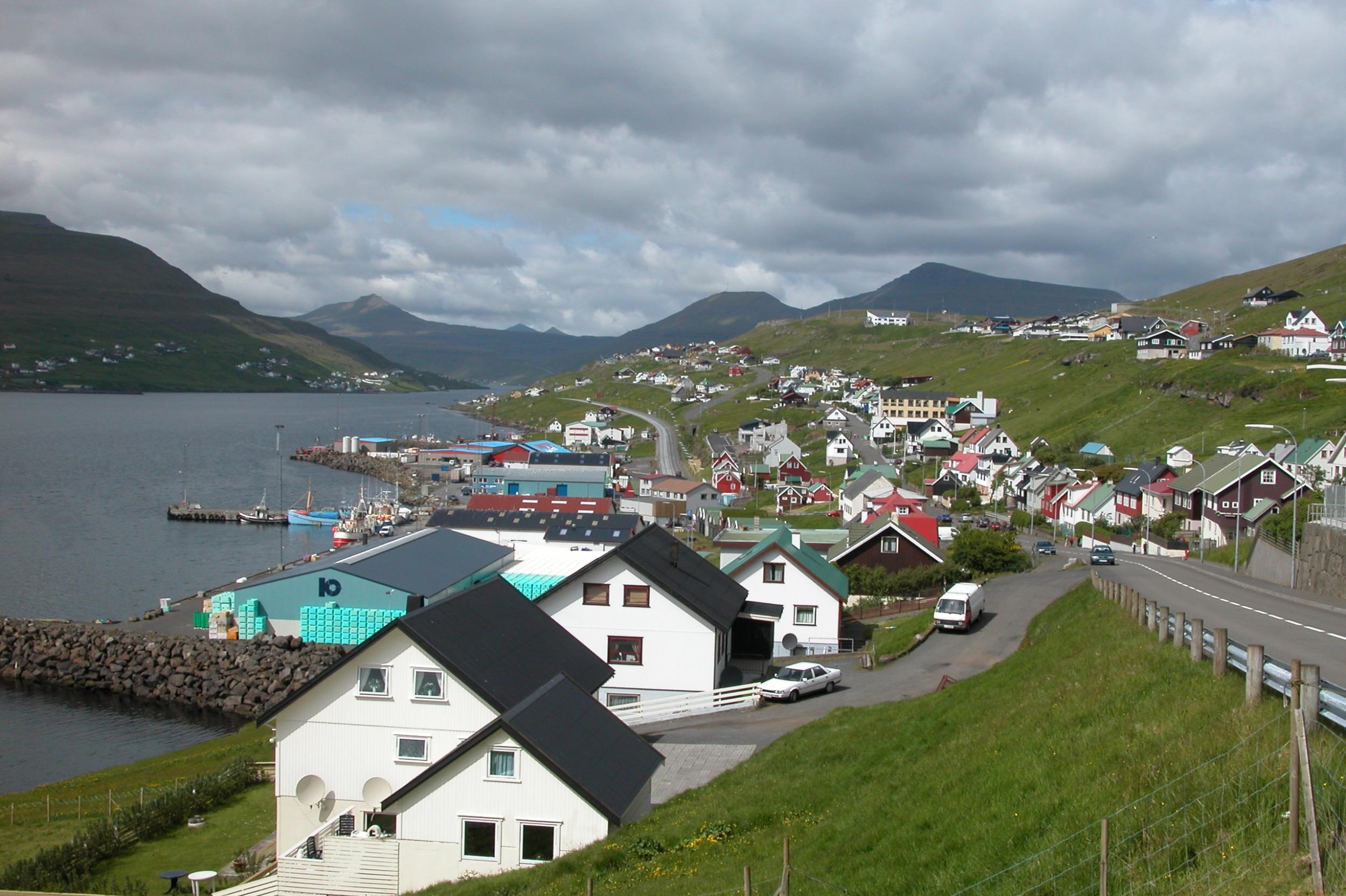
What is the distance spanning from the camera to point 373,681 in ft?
57.5

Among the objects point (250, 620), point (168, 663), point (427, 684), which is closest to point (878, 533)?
point (427, 684)

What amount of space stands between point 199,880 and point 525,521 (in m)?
32.6

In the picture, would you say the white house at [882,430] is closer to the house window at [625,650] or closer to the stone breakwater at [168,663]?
the stone breakwater at [168,663]

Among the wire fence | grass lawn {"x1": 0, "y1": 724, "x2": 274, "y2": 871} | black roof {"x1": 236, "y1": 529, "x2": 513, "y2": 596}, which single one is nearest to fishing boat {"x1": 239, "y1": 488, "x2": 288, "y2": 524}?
black roof {"x1": 236, "y1": 529, "x2": 513, "y2": 596}

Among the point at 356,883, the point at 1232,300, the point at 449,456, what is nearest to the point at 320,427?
the point at 449,456

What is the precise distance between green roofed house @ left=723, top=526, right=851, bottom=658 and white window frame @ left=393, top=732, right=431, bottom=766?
17024mm

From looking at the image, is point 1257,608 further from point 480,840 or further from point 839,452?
point 839,452

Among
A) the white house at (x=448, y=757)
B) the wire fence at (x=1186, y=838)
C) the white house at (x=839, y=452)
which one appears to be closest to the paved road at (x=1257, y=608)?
the wire fence at (x=1186, y=838)

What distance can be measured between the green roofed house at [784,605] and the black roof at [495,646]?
39.1ft

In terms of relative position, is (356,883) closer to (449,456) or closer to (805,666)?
(805,666)

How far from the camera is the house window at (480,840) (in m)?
15.2

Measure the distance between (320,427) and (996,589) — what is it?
17812cm

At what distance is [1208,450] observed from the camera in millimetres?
78688

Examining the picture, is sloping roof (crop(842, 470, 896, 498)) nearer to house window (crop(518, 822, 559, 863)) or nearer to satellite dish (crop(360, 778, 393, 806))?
satellite dish (crop(360, 778, 393, 806))
